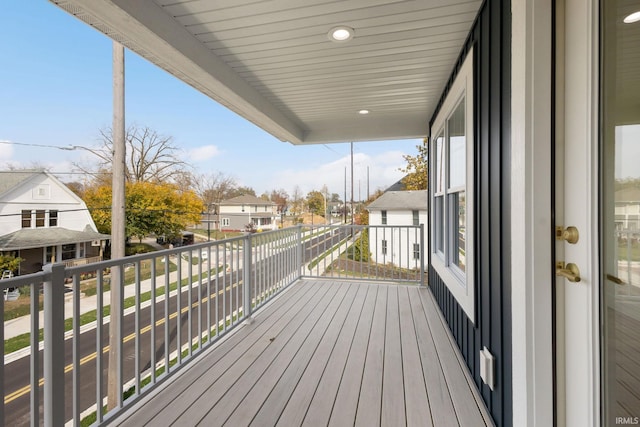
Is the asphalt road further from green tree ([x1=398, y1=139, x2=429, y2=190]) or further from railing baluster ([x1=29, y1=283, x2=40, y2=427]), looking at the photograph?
green tree ([x1=398, y1=139, x2=429, y2=190])

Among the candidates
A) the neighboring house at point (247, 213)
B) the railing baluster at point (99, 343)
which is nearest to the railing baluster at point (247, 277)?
the railing baluster at point (99, 343)

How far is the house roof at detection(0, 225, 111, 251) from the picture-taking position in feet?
32.6

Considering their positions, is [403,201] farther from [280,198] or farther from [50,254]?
[280,198]

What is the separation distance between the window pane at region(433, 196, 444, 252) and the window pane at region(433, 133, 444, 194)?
0.43ft

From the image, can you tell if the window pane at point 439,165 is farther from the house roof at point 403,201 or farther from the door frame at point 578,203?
the house roof at point 403,201

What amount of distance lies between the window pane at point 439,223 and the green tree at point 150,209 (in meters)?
13.2

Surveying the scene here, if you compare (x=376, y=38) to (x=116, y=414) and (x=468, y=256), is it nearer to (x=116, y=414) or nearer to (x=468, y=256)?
(x=468, y=256)

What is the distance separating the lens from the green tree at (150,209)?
40.4 feet

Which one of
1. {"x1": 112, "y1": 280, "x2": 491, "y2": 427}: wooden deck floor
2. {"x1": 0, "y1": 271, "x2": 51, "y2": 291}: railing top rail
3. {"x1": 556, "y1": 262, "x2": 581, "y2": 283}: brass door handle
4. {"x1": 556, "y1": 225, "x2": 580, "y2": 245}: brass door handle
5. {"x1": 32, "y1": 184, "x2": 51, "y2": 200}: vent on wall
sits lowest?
{"x1": 112, "y1": 280, "x2": 491, "y2": 427}: wooden deck floor

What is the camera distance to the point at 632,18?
2.50 feet

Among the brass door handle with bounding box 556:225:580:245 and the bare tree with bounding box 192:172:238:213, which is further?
the bare tree with bounding box 192:172:238:213

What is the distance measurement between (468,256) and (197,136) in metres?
24.4

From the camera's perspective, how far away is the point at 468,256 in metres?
1.85

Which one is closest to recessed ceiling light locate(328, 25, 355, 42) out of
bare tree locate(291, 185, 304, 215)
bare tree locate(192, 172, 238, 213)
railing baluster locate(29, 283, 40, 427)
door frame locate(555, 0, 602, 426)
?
door frame locate(555, 0, 602, 426)
